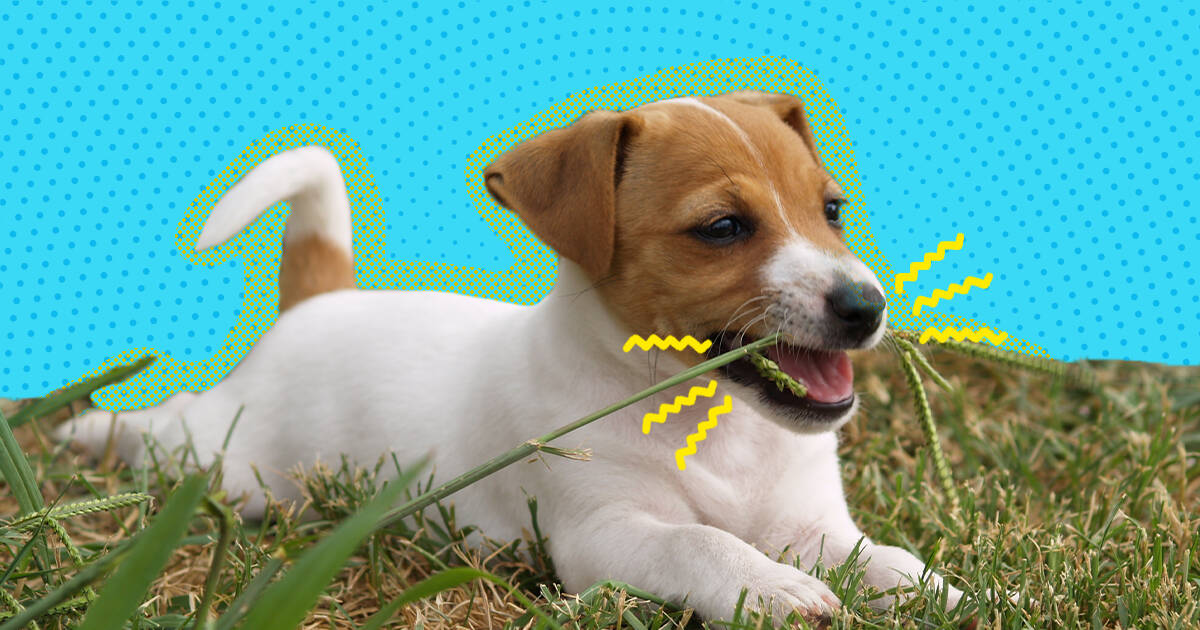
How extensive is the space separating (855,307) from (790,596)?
64cm

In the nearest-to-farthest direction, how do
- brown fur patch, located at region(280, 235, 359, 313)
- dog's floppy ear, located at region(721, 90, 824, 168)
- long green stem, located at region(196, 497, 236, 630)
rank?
long green stem, located at region(196, 497, 236, 630) → dog's floppy ear, located at region(721, 90, 824, 168) → brown fur patch, located at region(280, 235, 359, 313)

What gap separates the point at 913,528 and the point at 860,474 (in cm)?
57

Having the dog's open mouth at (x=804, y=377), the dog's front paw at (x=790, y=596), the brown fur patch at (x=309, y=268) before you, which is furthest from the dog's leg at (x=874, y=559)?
the brown fur patch at (x=309, y=268)

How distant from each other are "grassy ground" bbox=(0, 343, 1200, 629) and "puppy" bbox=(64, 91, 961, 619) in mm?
147

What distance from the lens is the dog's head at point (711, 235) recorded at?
8.66 feet

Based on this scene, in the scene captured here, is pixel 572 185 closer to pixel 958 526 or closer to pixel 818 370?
pixel 818 370

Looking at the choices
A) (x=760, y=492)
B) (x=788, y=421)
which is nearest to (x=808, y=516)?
(x=760, y=492)

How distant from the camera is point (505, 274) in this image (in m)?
4.12

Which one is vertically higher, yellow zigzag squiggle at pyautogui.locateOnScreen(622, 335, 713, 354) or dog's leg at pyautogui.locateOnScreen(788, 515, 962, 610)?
yellow zigzag squiggle at pyautogui.locateOnScreen(622, 335, 713, 354)

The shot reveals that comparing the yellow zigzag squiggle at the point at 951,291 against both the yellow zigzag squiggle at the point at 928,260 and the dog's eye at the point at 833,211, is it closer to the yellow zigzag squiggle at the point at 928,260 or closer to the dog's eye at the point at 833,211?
the yellow zigzag squiggle at the point at 928,260

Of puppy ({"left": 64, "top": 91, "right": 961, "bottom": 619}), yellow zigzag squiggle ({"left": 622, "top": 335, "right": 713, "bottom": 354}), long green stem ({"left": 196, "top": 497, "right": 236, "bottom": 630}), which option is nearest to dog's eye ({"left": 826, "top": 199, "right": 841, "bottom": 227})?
puppy ({"left": 64, "top": 91, "right": 961, "bottom": 619})

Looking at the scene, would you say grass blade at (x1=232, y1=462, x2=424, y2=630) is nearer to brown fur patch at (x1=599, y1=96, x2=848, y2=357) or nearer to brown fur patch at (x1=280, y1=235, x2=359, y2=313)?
brown fur patch at (x1=599, y1=96, x2=848, y2=357)

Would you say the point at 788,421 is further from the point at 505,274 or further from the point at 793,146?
the point at 505,274

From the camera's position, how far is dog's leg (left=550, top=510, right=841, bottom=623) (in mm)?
2432
